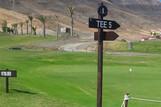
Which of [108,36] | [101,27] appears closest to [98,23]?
[101,27]

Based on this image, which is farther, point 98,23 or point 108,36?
point 108,36

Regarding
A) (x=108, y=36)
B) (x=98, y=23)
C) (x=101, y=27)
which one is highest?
(x=98, y=23)

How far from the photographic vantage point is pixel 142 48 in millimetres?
102812

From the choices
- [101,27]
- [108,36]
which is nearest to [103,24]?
[101,27]

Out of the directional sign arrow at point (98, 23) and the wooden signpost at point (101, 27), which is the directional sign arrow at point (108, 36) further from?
the directional sign arrow at point (98, 23)

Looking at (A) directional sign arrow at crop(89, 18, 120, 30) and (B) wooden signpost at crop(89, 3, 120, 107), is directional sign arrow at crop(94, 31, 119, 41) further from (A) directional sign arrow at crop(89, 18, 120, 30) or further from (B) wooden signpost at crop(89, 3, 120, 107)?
(A) directional sign arrow at crop(89, 18, 120, 30)

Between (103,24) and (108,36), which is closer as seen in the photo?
(103,24)

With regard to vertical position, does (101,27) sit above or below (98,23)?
below

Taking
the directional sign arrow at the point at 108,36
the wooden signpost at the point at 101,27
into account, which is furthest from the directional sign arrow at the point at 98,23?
the directional sign arrow at the point at 108,36

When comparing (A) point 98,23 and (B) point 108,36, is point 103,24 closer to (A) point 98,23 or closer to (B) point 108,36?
(A) point 98,23

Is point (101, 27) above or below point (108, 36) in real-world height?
above

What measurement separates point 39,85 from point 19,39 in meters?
99.3

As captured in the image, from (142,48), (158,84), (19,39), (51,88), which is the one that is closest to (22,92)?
(51,88)

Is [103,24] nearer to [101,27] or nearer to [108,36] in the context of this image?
[101,27]
